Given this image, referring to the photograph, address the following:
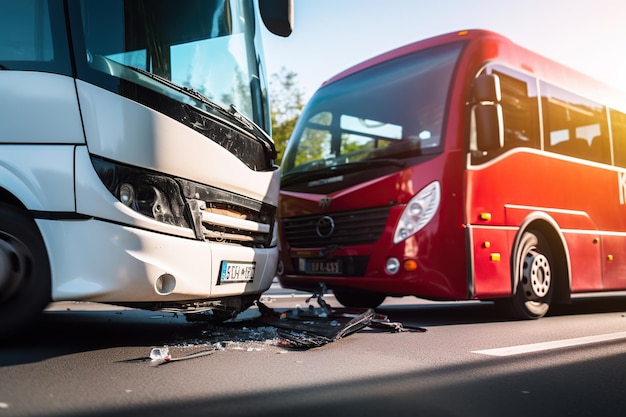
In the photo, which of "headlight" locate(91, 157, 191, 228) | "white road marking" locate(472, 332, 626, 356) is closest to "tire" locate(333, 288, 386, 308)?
"white road marking" locate(472, 332, 626, 356)

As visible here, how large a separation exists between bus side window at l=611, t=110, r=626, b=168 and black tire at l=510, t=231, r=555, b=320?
214 centimetres

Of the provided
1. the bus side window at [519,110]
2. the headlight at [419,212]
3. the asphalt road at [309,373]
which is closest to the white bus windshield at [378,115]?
the headlight at [419,212]

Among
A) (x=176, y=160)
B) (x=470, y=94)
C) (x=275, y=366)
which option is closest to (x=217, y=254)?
(x=176, y=160)

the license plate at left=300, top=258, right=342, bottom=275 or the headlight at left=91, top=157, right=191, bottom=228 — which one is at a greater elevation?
the headlight at left=91, top=157, right=191, bottom=228

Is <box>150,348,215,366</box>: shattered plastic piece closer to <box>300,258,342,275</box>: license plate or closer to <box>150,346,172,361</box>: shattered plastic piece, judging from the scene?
<box>150,346,172,361</box>: shattered plastic piece

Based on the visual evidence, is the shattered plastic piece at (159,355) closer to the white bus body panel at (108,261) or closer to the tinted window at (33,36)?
the white bus body panel at (108,261)

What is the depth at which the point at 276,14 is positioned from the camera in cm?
453

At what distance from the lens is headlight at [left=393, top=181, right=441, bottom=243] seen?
Answer: 5.90 metres

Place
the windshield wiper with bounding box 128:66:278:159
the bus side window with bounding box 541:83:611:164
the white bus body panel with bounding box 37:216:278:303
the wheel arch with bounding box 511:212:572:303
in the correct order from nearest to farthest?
the white bus body panel with bounding box 37:216:278:303, the windshield wiper with bounding box 128:66:278:159, the wheel arch with bounding box 511:212:572:303, the bus side window with bounding box 541:83:611:164

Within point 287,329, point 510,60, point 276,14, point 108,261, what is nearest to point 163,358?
point 108,261

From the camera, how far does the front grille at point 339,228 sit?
6188 mm

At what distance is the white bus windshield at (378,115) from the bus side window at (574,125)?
1.56 m

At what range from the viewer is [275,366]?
372 centimetres

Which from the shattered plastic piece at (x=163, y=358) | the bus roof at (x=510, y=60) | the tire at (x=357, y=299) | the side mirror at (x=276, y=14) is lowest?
the shattered plastic piece at (x=163, y=358)
